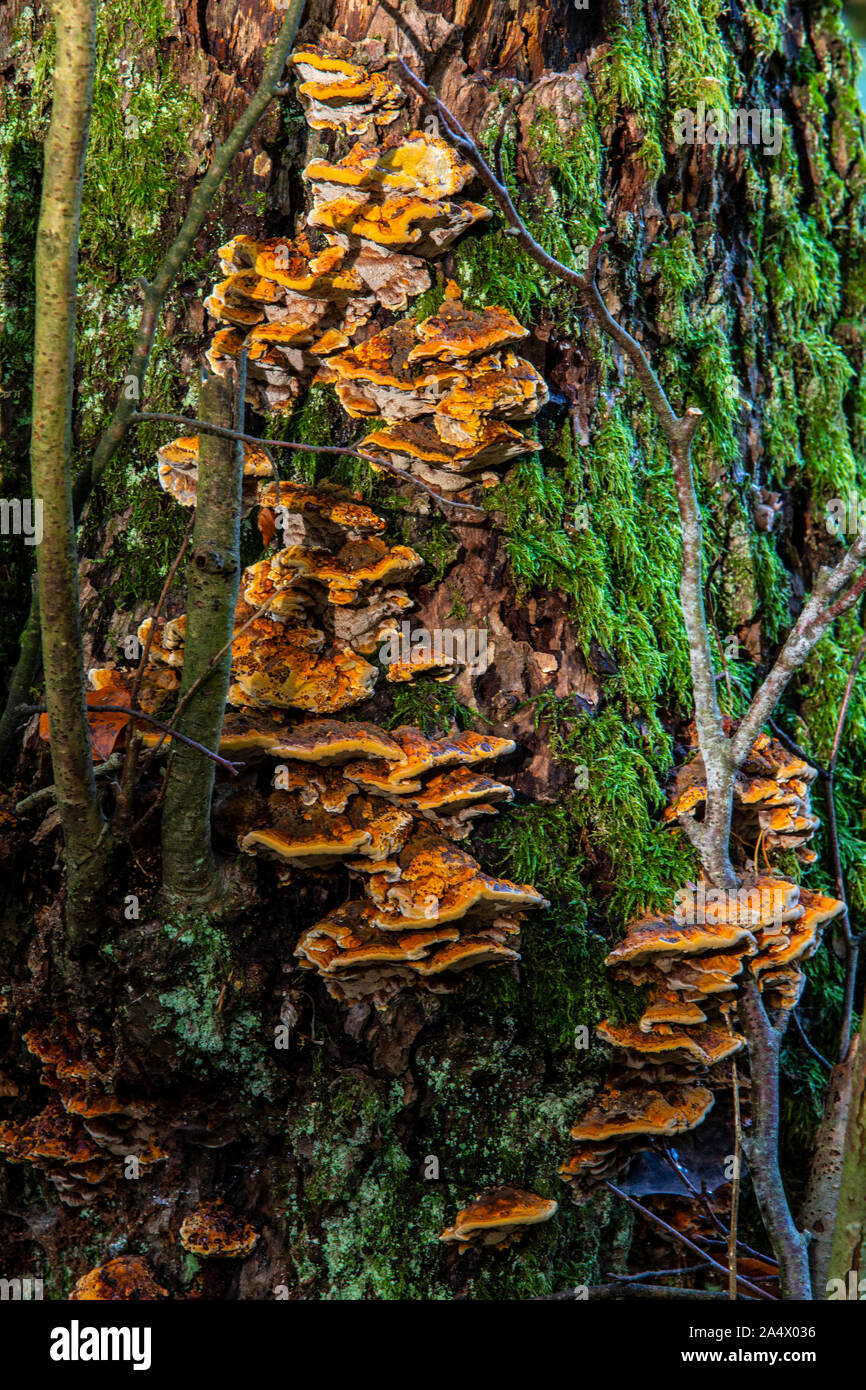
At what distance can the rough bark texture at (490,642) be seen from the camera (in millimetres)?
3225

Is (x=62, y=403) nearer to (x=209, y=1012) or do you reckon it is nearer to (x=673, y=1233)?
(x=209, y=1012)

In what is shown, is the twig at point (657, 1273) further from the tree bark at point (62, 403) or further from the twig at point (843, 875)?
the tree bark at point (62, 403)

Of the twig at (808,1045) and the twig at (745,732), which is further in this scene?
the twig at (808,1045)

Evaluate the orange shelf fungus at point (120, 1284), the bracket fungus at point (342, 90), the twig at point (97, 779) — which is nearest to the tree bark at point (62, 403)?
the twig at point (97, 779)

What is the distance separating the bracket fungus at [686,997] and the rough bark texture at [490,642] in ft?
0.38

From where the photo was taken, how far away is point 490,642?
3.48m

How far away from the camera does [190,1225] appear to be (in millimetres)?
3221

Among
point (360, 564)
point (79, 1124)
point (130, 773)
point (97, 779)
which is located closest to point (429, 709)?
point (360, 564)

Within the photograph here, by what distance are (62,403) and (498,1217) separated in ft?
9.42

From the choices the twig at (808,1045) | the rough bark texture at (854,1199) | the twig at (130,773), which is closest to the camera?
the rough bark texture at (854,1199)

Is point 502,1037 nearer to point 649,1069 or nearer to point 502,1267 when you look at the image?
point 649,1069

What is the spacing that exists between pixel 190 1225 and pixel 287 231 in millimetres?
3676

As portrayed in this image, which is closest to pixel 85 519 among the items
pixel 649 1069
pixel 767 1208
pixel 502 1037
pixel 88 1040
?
pixel 88 1040

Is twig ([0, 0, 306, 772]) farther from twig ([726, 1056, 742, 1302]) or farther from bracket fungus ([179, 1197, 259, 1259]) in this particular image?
twig ([726, 1056, 742, 1302])
